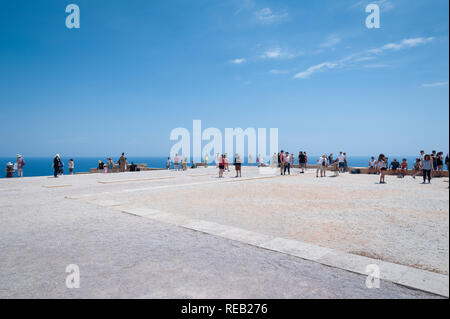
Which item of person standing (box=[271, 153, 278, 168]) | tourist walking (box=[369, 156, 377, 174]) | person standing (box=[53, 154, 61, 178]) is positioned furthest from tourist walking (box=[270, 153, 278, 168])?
person standing (box=[53, 154, 61, 178])

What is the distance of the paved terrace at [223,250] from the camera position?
3.09m

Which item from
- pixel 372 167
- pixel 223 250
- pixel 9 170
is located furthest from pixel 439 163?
pixel 9 170

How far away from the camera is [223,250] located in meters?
4.31

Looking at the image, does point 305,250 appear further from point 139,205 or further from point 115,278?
point 139,205

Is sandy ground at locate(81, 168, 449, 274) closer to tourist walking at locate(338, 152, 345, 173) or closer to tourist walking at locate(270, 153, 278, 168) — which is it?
tourist walking at locate(338, 152, 345, 173)

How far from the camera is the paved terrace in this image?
3086 millimetres

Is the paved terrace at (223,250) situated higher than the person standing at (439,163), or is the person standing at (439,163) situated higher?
the person standing at (439,163)

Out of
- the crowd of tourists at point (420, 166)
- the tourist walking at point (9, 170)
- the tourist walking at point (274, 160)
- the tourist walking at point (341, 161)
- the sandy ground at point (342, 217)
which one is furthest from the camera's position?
the tourist walking at point (274, 160)

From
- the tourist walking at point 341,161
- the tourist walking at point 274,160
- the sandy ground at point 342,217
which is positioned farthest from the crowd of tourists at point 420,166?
the tourist walking at point 274,160

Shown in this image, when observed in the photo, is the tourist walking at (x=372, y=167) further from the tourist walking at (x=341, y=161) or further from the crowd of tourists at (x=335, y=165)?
the tourist walking at (x=341, y=161)

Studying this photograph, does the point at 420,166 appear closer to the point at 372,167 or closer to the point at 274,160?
the point at 372,167

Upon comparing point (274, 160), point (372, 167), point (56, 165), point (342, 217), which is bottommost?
point (342, 217)
